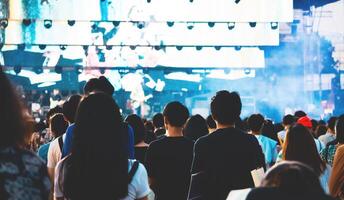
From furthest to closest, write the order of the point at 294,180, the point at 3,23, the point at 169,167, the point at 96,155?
the point at 3,23 < the point at 169,167 < the point at 96,155 < the point at 294,180

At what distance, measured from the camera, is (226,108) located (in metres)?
4.92

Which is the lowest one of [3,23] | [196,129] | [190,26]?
[196,129]

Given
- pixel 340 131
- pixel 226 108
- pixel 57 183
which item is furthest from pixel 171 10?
pixel 57 183

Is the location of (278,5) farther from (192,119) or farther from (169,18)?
(192,119)

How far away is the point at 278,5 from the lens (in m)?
20.3

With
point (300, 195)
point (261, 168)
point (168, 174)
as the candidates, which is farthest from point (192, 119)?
point (300, 195)

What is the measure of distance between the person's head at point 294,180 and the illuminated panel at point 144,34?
20713mm

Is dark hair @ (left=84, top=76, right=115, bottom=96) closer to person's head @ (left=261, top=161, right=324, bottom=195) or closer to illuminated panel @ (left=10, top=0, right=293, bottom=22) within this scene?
person's head @ (left=261, top=161, right=324, bottom=195)

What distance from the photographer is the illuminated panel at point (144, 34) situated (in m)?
22.9

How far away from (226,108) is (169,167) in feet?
2.88

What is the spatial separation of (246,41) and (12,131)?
2137 centimetres

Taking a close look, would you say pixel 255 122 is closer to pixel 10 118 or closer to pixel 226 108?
pixel 226 108

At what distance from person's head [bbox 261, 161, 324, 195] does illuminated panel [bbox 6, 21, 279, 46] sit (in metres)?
20.7

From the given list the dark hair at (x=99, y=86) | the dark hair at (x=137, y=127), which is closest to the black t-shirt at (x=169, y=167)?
the dark hair at (x=99, y=86)
